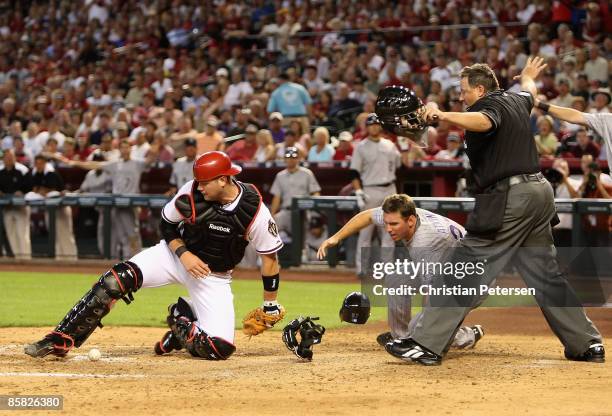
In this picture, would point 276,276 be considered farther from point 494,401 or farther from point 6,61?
point 6,61

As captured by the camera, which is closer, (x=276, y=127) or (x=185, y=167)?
(x=185, y=167)

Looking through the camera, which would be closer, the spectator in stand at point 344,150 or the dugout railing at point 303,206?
the dugout railing at point 303,206

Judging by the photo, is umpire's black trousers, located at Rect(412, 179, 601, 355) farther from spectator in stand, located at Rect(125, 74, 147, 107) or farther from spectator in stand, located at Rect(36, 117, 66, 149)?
spectator in stand, located at Rect(125, 74, 147, 107)

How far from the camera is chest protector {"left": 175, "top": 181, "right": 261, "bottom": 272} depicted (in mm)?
7621

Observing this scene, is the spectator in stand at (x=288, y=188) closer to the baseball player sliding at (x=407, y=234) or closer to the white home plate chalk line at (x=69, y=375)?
the baseball player sliding at (x=407, y=234)

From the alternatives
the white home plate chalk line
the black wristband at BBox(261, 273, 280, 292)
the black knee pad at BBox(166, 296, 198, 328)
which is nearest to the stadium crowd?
the black wristband at BBox(261, 273, 280, 292)

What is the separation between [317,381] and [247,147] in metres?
10.7

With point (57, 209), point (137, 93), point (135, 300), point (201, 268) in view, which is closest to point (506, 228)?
point (201, 268)

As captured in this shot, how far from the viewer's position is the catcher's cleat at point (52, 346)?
743cm

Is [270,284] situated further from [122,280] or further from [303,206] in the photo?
[303,206]

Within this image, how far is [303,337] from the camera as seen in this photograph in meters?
7.53

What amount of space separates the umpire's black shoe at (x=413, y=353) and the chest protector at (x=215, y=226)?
1359 millimetres

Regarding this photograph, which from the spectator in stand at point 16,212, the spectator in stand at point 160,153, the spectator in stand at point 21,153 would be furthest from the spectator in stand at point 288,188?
the spectator in stand at point 21,153

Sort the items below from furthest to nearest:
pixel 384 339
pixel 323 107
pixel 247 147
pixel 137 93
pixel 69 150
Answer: pixel 137 93
pixel 323 107
pixel 69 150
pixel 247 147
pixel 384 339
